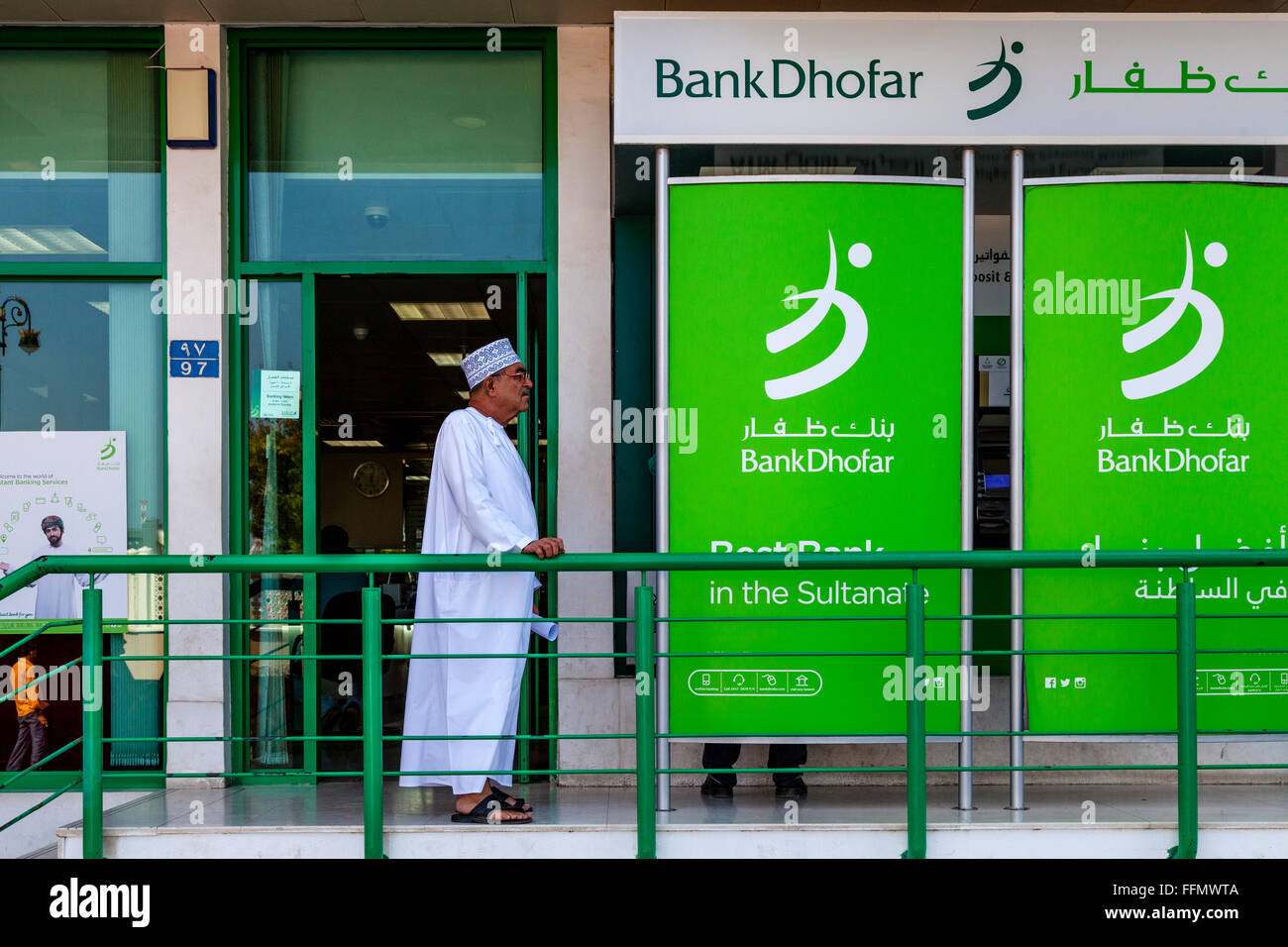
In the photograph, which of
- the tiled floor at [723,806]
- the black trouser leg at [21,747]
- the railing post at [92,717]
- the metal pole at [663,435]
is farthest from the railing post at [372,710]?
the black trouser leg at [21,747]

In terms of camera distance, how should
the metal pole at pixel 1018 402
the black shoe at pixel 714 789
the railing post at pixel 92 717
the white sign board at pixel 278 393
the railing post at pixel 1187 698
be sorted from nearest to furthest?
the railing post at pixel 92 717 < the railing post at pixel 1187 698 < the metal pole at pixel 1018 402 < the black shoe at pixel 714 789 < the white sign board at pixel 278 393

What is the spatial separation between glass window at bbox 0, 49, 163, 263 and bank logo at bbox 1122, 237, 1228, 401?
16.1 ft

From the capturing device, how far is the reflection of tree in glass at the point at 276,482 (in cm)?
626

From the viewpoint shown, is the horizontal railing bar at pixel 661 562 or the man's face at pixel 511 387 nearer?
the horizontal railing bar at pixel 661 562

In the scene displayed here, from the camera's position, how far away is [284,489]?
627cm

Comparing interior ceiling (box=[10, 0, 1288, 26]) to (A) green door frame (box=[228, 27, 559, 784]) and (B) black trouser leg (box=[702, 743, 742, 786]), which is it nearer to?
(A) green door frame (box=[228, 27, 559, 784])

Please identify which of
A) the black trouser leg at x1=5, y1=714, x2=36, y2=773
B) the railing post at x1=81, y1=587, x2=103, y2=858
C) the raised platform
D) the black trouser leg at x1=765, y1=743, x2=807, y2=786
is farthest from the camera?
the black trouser leg at x1=5, y1=714, x2=36, y2=773

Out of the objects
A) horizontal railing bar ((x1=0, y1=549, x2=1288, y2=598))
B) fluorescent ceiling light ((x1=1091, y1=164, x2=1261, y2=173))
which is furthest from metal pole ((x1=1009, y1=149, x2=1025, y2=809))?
fluorescent ceiling light ((x1=1091, y1=164, x2=1261, y2=173))

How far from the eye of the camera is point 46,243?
249 inches

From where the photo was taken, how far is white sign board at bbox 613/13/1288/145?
4.91 metres

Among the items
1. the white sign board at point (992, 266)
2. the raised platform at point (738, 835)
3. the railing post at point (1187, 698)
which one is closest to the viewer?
the railing post at point (1187, 698)

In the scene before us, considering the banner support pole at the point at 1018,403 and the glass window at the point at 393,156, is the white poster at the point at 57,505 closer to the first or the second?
the glass window at the point at 393,156

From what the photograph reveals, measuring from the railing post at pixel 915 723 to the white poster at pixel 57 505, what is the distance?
4.14m

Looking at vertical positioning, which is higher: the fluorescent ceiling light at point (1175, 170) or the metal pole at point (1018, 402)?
the fluorescent ceiling light at point (1175, 170)
